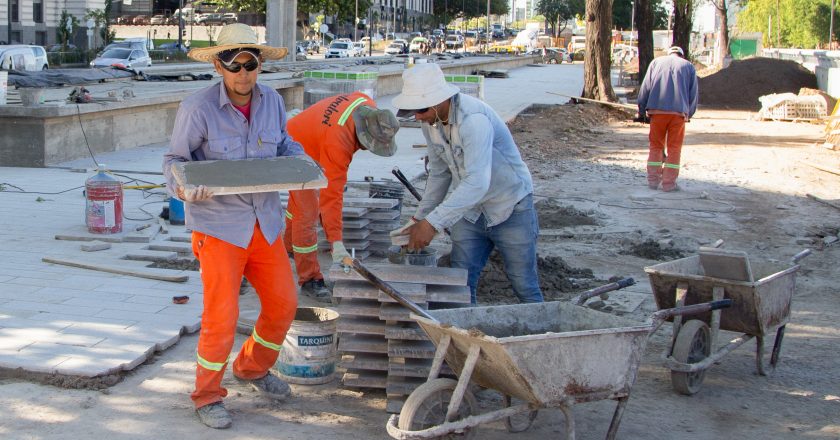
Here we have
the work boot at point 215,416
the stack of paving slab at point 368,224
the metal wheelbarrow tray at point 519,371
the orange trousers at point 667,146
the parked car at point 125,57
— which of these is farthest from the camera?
the parked car at point 125,57

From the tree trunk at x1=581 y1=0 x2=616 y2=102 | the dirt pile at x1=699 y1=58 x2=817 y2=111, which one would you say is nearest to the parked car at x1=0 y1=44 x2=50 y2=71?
the tree trunk at x1=581 y1=0 x2=616 y2=102

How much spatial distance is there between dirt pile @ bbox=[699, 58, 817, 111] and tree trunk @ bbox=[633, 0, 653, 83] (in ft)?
10.6

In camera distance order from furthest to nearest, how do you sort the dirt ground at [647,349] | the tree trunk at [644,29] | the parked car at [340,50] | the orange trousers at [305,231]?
the parked car at [340,50] < the tree trunk at [644,29] < the orange trousers at [305,231] < the dirt ground at [647,349]

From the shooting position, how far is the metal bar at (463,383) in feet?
13.7

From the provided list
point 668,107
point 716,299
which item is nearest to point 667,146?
point 668,107

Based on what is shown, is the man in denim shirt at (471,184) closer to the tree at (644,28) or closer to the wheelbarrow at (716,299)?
the wheelbarrow at (716,299)

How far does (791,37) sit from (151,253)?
263 feet

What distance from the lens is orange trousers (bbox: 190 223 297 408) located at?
14.7 ft

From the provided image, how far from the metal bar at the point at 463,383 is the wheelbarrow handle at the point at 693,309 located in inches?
45.5

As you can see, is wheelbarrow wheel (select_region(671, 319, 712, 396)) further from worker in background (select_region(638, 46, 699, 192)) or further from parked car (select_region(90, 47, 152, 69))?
parked car (select_region(90, 47, 152, 69))

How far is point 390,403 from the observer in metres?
5.00

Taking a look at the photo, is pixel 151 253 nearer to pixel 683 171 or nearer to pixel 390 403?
pixel 390 403

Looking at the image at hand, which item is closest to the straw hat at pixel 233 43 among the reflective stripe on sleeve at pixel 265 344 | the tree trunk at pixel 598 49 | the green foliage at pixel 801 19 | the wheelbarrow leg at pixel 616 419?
the reflective stripe on sleeve at pixel 265 344

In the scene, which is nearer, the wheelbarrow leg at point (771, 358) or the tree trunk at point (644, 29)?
the wheelbarrow leg at point (771, 358)
